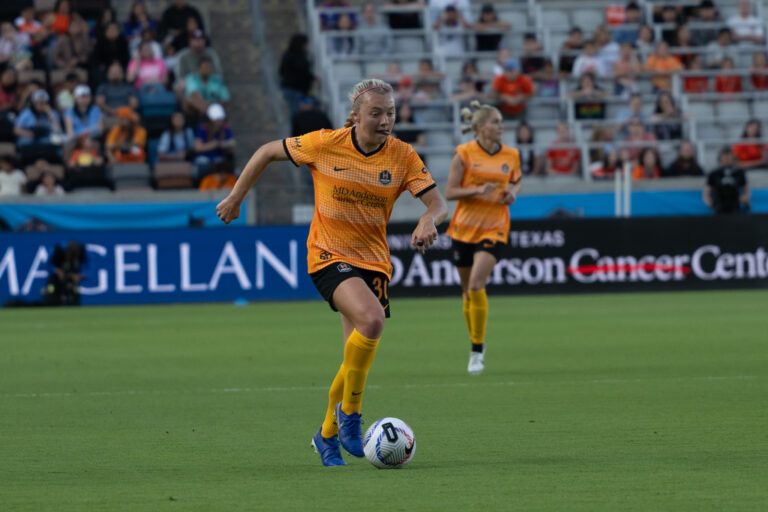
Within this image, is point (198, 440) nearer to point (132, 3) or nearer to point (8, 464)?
point (8, 464)

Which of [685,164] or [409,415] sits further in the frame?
[685,164]

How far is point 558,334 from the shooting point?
16.2 metres

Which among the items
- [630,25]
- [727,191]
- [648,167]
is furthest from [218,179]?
[630,25]

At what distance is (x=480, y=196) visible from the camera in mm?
12953

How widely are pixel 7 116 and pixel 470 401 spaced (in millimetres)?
16752

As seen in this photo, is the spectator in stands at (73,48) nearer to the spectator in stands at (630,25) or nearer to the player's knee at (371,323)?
the spectator in stands at (630,25)

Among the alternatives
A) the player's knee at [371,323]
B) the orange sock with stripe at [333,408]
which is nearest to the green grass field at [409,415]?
the orange sock with stripe at [333,408]

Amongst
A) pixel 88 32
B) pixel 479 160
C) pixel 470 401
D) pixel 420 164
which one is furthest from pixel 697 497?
pixel 88 32

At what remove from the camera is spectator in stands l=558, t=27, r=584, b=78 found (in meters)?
27.8

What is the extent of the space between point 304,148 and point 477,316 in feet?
16.6

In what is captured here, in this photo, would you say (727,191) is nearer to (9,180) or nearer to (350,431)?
(9,180)

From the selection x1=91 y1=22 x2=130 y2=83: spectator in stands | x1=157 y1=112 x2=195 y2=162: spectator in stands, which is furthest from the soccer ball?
x1=91 y1=22 x2=130 y2=83: spectator in stands

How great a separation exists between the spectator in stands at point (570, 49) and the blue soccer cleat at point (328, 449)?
21.0 m

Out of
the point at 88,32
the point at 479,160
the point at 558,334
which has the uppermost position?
the point at 88,32
